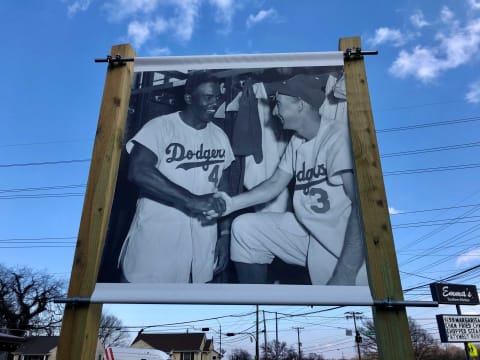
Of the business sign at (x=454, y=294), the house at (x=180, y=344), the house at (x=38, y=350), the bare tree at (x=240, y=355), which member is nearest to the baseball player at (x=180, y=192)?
the business sign at (x=454, y=294)

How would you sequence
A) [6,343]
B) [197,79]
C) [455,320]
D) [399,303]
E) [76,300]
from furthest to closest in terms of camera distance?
[6,343]
[455,320]
[197,79]
[76,300]
[399,303]

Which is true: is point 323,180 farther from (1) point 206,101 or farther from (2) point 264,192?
(1) point 206,101

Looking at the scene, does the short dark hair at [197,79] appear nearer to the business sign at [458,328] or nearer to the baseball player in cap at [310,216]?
the baseball player in cap at [310,216]

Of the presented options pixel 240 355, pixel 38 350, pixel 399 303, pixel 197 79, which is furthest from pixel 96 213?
pixel 240 355

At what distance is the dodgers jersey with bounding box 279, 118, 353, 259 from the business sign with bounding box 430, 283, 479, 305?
10.2 m

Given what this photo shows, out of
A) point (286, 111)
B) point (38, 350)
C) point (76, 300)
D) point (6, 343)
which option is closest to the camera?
point (76, 300)

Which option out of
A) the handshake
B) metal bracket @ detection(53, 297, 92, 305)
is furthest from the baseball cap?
metal bracket @ detection(53, 297, 92, 305)

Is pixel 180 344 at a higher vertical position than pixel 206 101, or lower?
higher

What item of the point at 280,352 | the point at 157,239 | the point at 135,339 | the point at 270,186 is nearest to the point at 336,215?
the point at 270,186

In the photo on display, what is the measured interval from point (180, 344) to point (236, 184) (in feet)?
149

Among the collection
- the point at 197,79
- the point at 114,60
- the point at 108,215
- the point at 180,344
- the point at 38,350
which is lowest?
the point at 108,215

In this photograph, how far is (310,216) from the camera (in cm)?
209

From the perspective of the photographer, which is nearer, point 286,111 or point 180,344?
point 286,111

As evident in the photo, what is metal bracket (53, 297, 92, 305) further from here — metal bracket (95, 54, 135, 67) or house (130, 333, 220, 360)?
house (130, 333, 220, 360)
